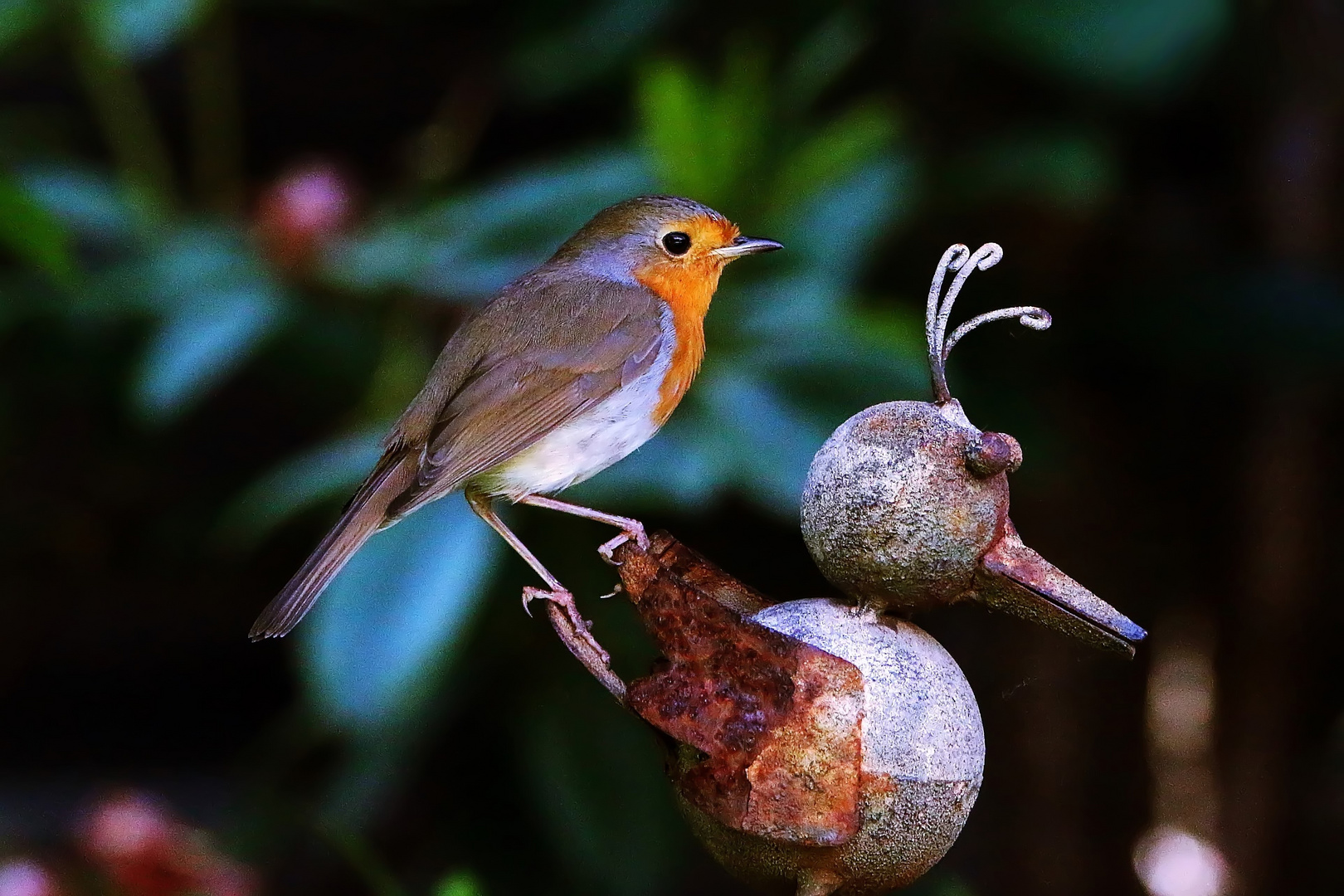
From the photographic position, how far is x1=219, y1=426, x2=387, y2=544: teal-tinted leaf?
2006 millimetres

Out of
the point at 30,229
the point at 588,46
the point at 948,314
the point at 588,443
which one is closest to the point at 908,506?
the point at 948,314

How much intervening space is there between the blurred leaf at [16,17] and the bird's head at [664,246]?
1.41 meters

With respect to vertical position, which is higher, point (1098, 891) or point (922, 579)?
point (922, 579)

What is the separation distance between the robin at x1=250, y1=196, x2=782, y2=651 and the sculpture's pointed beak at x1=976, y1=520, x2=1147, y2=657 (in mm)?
456

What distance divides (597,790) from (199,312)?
3.28 ft

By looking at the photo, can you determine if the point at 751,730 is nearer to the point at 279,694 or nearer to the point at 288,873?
the point at 288,873

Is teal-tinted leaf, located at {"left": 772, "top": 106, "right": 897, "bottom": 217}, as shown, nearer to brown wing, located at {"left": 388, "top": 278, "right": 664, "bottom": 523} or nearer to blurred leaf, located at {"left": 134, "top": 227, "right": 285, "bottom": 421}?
blurred leaf, located at {"left": 134, "top": 227, "right": 285, "bottom": 421}

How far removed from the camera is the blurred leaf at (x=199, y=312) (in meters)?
2.18

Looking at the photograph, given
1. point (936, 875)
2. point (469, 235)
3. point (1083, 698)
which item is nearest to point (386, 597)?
point (469, 235)

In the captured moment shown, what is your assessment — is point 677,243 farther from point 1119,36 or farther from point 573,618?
point 1119,36

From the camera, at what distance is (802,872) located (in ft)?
2.98

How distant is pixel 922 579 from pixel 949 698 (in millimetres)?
74

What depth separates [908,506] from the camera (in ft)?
2.92

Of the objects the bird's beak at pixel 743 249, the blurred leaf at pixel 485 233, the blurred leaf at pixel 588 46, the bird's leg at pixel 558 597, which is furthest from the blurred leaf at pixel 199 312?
the bird's beak at pixel 743 249
